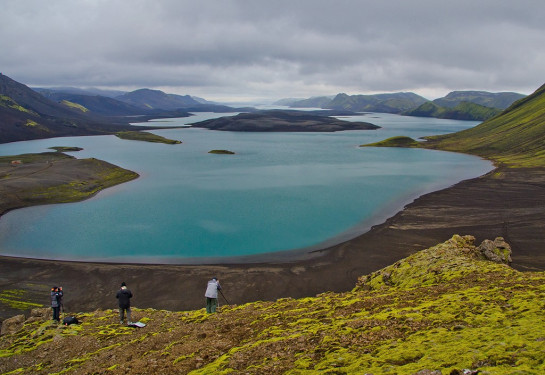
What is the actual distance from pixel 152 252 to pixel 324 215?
1281 inches

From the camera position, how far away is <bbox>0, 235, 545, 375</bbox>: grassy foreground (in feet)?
41.8

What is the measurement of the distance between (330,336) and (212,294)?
10.9 m

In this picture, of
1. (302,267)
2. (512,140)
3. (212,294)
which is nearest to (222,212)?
(302,267)

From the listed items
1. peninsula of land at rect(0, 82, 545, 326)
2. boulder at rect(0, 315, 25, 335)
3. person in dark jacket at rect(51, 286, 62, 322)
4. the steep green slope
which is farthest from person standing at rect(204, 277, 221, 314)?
the steep green slope

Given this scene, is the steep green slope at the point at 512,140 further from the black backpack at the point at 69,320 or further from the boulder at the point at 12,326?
the boulder at the point at 12,326

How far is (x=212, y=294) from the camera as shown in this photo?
80.9ft

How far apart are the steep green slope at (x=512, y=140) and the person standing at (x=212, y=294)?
120 meters

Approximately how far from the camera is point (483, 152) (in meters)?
154

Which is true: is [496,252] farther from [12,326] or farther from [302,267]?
[12,326]

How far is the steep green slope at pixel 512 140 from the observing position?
419 ft

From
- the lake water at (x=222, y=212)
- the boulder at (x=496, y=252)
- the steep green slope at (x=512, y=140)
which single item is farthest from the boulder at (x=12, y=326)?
the steep green slope at (x=512, y=140)

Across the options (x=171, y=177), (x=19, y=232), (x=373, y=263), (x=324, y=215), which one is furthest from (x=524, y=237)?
(x=171, y=177)

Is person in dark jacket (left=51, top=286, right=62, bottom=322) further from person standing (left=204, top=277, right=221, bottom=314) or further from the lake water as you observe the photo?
the lake water

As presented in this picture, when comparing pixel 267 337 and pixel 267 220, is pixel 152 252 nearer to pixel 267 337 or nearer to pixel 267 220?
pixel 267 220
